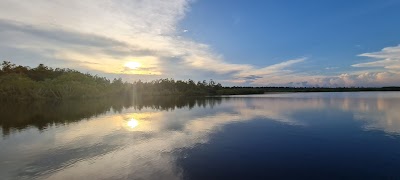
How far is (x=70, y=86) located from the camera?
308 feet

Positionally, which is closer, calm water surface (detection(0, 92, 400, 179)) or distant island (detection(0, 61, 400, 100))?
calm water surface (detection(0, 92, 400, 179))

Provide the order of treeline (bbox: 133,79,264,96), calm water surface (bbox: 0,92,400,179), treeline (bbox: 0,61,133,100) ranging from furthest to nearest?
treeline (bbox: 133,79,264,96), treeline (bbox: 0,61,133,100), calm water surface (bbox: 0,92,400,179)

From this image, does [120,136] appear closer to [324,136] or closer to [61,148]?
[61,148]

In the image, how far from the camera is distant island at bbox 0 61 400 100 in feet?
286

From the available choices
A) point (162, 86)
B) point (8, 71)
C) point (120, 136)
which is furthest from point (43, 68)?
point (120, 136)

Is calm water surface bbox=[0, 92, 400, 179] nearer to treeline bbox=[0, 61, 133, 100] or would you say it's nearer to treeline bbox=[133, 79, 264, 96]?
treeline bbox=[0, 61, 133, 100]

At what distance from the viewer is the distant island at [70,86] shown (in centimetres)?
8725

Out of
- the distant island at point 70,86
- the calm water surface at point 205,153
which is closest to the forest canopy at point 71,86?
the distant island at point 70,86

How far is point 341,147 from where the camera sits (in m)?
17.3

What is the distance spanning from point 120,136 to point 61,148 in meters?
5.21

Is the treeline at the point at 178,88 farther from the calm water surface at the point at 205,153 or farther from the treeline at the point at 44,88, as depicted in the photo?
the calm water surface at the point at 205,153

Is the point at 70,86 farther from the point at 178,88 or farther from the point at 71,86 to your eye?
the point at 178,88

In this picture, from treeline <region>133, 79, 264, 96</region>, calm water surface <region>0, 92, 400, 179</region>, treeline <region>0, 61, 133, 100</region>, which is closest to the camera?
calm water surface <region>0, 92, 400, 179</region>

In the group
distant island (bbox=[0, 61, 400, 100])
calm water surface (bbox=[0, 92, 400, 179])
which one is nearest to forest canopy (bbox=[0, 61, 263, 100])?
distant island (bbox=[0, 61, 400, 100])
